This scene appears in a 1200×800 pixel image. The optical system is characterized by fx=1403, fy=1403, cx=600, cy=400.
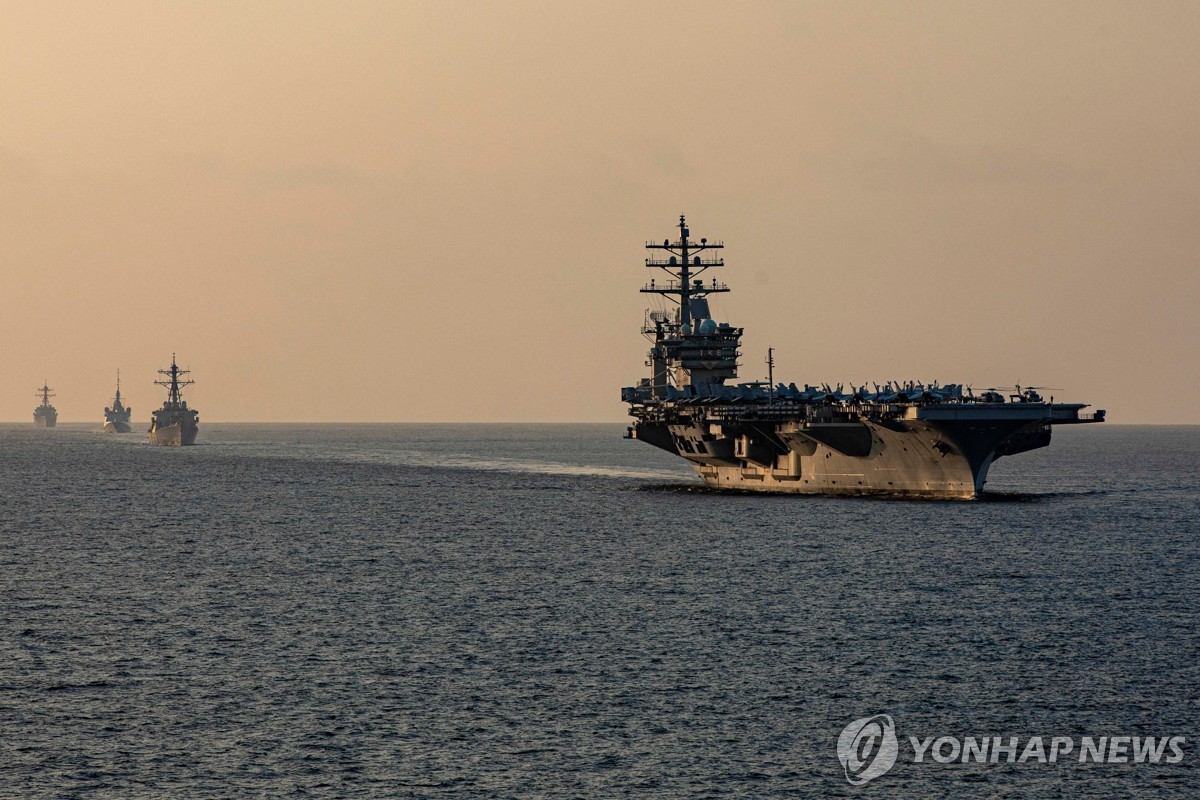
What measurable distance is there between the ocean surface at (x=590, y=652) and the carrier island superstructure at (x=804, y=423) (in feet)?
11.7

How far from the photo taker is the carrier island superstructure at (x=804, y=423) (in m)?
65.8

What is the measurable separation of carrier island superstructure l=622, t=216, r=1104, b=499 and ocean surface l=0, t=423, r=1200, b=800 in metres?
3.55

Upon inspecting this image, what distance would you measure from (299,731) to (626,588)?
791 inches

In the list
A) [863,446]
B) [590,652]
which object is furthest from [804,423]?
[590,652]

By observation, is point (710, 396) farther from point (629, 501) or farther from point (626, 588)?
point (626, 588)

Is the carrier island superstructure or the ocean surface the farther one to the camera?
the carrier island superstructure

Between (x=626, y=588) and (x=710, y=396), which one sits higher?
(x=710, y=396)

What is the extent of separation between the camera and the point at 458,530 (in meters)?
66.8

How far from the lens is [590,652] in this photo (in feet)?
113

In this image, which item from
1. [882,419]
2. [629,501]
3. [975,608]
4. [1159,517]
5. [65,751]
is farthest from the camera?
[629,501]

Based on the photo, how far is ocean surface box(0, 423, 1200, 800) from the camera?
2461 centimetres

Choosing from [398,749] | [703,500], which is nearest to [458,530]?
[703,500]

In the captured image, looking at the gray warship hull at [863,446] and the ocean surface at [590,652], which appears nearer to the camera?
the ocean surface at [590,652]

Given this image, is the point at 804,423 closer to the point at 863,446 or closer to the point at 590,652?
the point at 863,446
